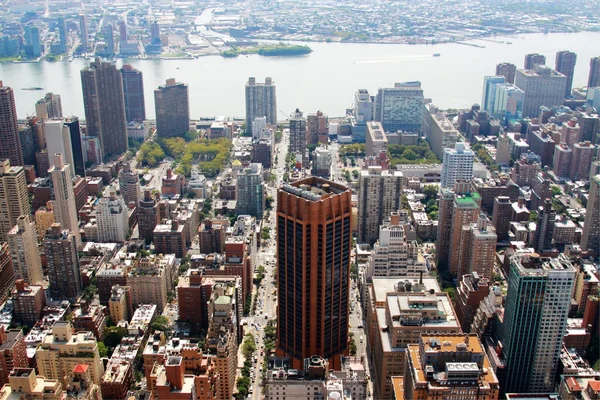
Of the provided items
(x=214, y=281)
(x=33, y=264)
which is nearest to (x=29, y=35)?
(x=33, y=264)

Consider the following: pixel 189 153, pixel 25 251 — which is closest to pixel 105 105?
pixel 189 153

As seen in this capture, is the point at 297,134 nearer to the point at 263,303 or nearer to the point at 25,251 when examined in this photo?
the point at 263,303

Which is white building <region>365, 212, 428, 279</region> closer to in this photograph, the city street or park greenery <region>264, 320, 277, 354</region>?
park greenery <region>264, 320, 277, 354</region>

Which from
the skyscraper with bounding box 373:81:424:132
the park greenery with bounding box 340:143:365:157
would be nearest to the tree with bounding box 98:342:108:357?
the park greenery with bounding box 340:143:365:157

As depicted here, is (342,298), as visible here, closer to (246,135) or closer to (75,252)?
(75,252)

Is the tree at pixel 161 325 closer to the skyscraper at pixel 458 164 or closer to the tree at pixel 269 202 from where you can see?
the tree at pixel 269 202

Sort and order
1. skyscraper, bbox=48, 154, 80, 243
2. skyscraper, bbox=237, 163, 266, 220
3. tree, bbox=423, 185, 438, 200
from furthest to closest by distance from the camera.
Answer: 1. tree, bbox=423, 185, 438, 200
2. skyscraper, bbox=237, 163, 266, 220
3. skyscraper, bbox=48, 154, 80, 243

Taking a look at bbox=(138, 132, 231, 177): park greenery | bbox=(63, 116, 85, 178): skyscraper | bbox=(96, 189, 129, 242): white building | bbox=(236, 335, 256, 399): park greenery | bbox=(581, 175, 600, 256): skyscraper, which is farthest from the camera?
bbox=(138, 132, 231, 177): park greenery
